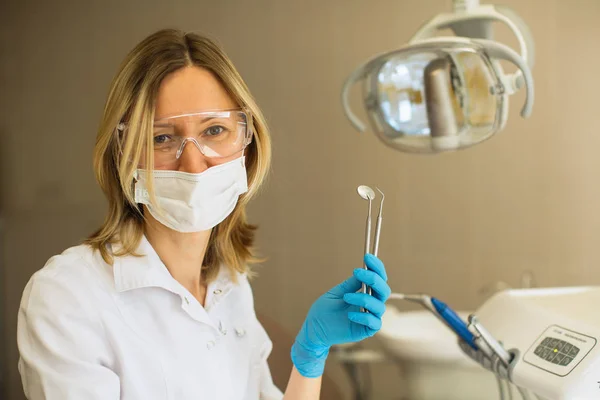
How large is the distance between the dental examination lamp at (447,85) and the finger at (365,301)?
498 millimetres

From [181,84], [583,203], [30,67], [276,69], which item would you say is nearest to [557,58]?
[583,203]

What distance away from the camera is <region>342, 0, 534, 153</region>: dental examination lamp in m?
1.31

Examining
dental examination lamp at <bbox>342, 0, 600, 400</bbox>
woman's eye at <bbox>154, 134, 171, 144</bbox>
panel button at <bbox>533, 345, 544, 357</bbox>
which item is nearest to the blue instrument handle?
dental examination lamp at <bbox>342, 0, 600, 400</bbox>

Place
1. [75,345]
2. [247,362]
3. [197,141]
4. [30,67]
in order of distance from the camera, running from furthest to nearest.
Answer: [30,67] → [247,362] → [197,141] → [75,345]

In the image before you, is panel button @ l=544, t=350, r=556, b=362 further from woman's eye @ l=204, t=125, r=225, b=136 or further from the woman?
woman's eye @ l=204, t=125, r=225, b=136

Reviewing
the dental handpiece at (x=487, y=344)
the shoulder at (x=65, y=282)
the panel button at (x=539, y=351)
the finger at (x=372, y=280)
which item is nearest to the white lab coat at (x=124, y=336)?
the shoulder at (x=65, y=282)

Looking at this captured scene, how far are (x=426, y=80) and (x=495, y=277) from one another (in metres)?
1.07

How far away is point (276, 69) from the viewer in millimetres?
2072

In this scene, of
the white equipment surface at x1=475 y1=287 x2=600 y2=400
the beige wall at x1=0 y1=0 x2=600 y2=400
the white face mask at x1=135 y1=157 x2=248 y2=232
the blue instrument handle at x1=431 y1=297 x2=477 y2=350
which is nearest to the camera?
the white equipment surface at x1=475 y1=287 x2=600 y2=400

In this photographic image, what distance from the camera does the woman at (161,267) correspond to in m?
1.04

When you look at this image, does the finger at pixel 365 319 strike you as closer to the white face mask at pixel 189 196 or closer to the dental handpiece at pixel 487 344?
the dental handpiece at pixel 487 344

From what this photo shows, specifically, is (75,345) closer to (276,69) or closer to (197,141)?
(197,141)

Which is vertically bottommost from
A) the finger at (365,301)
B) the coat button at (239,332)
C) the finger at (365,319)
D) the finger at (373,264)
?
the coat button at (239,332)

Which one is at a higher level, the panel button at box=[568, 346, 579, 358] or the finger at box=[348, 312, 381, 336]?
the finger at box=[348, 312, 381, 336]
